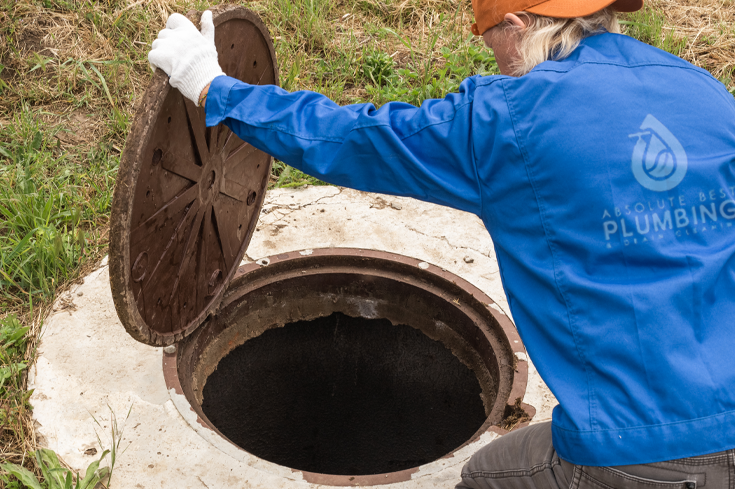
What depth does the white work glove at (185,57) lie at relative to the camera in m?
1.72

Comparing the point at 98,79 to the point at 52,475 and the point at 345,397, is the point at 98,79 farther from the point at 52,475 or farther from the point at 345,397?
the point at 52,475

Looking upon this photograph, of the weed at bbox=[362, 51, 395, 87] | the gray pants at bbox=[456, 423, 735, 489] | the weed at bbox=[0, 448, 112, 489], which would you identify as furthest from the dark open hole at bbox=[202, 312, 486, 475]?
the weed at bbox=[362, 51, 395, 87]

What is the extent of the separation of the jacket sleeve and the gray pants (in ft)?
2.05

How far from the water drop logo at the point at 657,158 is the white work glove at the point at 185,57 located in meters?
1.08

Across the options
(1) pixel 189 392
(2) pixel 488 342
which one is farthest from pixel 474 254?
(1) pixel 189 392

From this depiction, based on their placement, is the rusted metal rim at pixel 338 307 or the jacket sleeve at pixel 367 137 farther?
the rusted metal rim at pixel 338 307

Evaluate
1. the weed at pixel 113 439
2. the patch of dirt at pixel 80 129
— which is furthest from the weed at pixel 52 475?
the patch of dirt at pixel 80 129

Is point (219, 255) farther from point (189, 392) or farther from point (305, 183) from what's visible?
point (305, 183)

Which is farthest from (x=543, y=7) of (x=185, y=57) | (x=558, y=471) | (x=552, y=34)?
(x=558, y=471)

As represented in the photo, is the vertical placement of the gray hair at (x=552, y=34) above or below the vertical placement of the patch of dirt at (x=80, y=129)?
above

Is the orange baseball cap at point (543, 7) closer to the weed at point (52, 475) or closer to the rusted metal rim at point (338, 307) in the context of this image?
the rusted metal rim at point (338, 307)

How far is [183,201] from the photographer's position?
84.9 inches

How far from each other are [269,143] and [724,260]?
1084 mm

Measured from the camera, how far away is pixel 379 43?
5.54m
